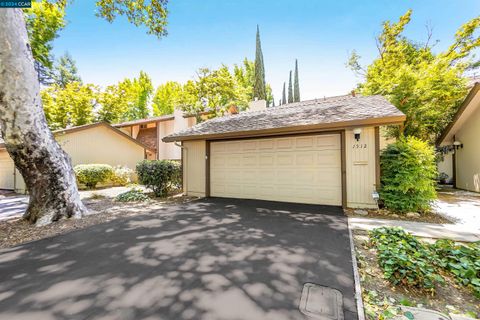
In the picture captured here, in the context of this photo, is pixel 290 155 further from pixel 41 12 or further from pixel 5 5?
pixel 41 12

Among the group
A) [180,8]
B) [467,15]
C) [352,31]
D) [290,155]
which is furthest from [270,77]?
[290,155]

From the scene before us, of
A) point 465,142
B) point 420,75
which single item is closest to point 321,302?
point 420,75

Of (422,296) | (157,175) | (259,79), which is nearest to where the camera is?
(422,296)

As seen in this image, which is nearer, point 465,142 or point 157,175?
point 157,175

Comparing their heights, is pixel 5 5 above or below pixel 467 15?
below

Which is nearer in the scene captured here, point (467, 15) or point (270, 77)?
point (467, 15)

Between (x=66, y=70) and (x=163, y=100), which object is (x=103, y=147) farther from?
(x=66, y=70)

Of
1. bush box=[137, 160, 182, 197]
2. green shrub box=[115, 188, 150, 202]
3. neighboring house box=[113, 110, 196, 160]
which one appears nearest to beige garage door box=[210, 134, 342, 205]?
bush box=[137, 160, 182, 197]

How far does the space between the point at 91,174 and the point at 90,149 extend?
2.16 metres

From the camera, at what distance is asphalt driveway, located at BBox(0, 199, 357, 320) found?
200cm

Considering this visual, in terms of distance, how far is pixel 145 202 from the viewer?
762cm

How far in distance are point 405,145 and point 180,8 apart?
8266 millimetres

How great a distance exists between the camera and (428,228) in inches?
171

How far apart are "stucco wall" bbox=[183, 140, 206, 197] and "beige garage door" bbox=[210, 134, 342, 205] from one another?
0.42 meters
